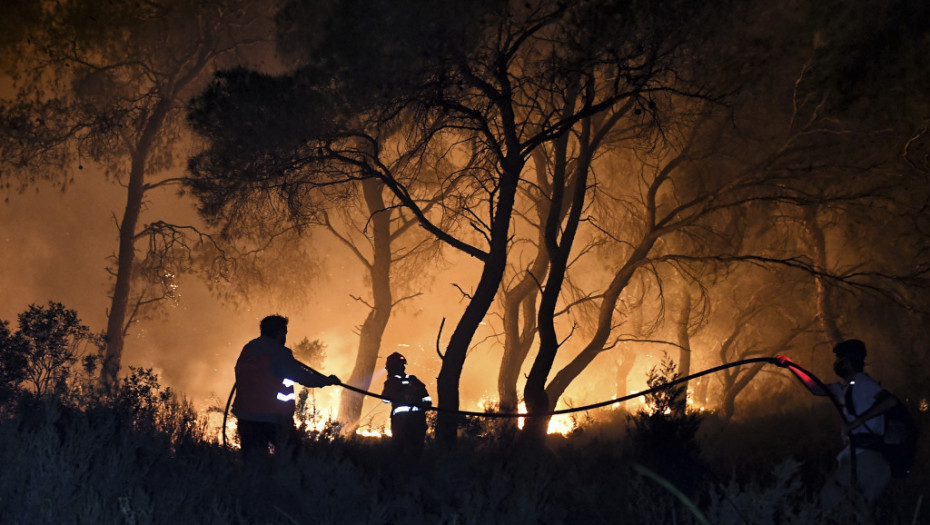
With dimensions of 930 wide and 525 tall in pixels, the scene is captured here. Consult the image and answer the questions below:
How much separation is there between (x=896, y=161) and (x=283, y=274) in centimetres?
1544

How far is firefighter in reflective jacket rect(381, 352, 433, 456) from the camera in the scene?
30.0 feet

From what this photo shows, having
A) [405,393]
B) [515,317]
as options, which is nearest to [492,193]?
[405,393]

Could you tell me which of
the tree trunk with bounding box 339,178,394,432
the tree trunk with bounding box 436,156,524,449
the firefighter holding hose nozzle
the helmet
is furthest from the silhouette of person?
the tree trunk with bounding box 339,178,394,432

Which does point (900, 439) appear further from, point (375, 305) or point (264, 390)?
point (375, 305)

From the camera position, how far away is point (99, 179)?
3928 cm

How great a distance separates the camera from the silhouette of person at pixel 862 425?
6859mm

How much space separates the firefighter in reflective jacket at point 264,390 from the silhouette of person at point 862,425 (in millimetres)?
4387

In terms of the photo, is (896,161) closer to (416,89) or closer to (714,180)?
(714,180)

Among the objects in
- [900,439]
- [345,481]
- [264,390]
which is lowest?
[345,481]

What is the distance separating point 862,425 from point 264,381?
16.9 feet

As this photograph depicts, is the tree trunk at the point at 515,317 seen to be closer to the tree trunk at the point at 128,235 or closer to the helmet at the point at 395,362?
the helmet at the point at 395,362

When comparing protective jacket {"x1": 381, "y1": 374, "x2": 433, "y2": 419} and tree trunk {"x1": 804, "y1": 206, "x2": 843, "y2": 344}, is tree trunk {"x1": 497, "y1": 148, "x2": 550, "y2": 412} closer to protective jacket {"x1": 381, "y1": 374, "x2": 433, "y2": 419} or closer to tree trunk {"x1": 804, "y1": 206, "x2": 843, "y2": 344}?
tree trunk {"x1": 804, "y1": 206, "x2": 843, "y2": 344}

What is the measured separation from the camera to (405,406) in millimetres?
9438

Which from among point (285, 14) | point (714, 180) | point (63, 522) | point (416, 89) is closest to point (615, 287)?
point (714, 180)
